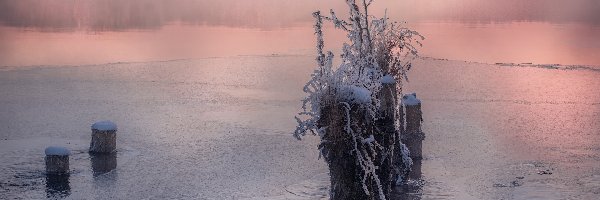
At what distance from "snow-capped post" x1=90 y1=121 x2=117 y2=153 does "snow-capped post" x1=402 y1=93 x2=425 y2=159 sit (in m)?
4.77

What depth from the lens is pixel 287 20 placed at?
5372 centimetres

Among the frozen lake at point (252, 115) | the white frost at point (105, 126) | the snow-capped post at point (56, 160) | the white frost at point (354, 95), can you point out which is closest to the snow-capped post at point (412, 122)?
the frozen lake at point (252, 115)

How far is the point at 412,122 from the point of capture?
15.1 m

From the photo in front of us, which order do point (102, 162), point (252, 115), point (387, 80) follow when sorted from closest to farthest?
point (387, 80), point (102, 162), point (252, 115)

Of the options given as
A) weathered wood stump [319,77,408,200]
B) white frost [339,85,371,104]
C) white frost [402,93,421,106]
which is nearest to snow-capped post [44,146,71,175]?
white frost [402,93,421,106]

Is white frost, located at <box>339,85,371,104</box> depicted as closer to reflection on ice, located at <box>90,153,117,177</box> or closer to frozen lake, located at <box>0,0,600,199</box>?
frozen lake, located at <box>0,0,600,199</box>

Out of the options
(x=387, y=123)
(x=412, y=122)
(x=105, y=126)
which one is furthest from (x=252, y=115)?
(x=387, y=123)

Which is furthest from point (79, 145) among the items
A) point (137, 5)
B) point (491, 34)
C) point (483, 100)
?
point (137, 5)

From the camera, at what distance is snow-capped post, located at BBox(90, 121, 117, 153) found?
13.7 meters

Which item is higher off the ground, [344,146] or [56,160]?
[344,146]

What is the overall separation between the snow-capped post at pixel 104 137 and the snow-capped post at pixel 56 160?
53.5 inches

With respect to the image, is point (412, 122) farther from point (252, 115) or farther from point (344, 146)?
point (344, 146)

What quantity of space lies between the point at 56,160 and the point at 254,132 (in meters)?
4.80

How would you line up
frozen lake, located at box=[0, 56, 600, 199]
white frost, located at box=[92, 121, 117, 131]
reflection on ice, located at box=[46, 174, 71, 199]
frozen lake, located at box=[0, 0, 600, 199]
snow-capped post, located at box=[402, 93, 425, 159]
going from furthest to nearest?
snow-capped post, located at box=[402, 93, 425, 159] → white frost, located at box=[92, 121, 117, 131] → frozen lake, located at box=[0, 0, 600, 199] → frozen lake, located at box=[0, 56, 600, 199] → reflection on ice, located at box=[46, 174, 71, 199]
